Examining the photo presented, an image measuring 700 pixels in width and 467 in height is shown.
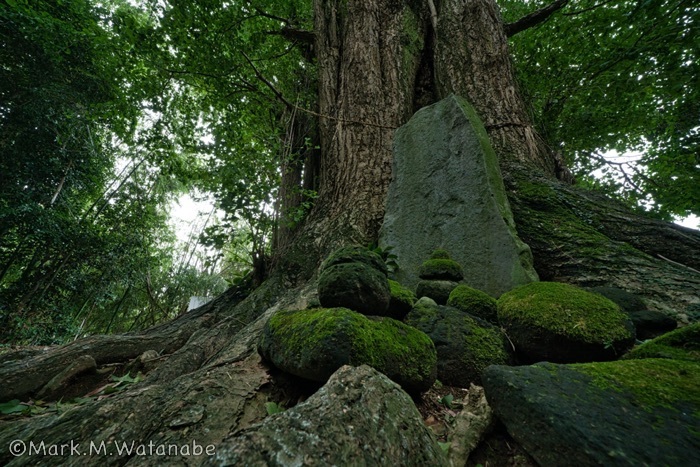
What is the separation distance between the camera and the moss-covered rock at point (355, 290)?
167cm

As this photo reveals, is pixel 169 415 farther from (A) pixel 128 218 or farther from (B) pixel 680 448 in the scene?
(A) pixel 128 218

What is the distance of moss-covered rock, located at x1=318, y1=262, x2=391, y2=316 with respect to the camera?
1667 millimetres

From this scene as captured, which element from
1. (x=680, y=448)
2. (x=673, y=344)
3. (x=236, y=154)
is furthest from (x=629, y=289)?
(x=236, y=154)

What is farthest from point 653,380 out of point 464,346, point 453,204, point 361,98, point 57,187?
point 57,187

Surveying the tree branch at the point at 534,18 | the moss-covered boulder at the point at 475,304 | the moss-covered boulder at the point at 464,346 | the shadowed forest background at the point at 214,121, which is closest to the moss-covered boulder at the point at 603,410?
the moss-covered boulder at the point at 464,346

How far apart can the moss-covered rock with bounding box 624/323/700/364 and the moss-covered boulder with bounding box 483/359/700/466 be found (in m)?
0.13

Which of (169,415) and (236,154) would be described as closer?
(169,415)

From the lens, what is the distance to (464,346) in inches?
66.1

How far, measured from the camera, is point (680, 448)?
74cm

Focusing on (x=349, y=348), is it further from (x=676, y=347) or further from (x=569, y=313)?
(x=676, y=347)

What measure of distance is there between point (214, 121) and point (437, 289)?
16.9 ft

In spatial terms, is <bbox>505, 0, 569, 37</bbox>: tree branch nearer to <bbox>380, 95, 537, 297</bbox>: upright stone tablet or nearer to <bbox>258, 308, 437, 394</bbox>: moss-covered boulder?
<bbox>380, 95, 537, 297</bbox>: upright stone tablet

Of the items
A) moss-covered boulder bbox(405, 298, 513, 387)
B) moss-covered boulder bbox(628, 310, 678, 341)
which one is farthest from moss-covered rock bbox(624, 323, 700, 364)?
moss-covered boulder bbox(405, 298, 513, 387)

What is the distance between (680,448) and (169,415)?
162 cm
